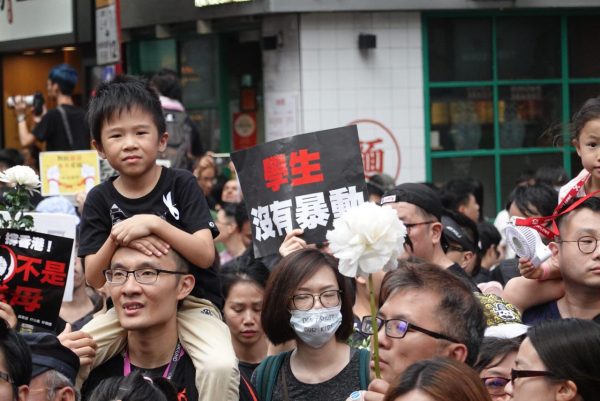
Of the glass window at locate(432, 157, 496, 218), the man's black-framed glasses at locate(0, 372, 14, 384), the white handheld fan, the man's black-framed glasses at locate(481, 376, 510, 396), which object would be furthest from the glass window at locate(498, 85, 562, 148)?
the man's black-framed glasses at locate(0, 372, 14, 384)

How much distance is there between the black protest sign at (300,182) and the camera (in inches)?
306

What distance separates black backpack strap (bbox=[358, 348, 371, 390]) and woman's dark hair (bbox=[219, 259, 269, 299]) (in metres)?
1.76

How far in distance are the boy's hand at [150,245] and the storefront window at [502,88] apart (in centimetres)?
1086

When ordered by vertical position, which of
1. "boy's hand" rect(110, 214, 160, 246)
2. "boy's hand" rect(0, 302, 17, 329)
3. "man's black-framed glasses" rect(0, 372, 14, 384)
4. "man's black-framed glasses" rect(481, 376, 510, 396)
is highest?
"boy's hand" rect(110, 214, 160, 246)

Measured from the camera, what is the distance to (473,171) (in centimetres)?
1719

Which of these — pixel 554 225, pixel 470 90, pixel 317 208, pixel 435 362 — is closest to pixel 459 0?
pixel 470 90

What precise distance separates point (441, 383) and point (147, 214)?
82.3 inches

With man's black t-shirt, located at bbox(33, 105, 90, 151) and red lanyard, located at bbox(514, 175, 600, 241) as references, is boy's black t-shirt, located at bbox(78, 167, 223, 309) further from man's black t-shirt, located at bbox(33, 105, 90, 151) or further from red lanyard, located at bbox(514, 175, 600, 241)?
man's black t-shirt, located at bbox(33, 105, 90, 151)

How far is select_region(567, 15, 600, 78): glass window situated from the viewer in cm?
1736

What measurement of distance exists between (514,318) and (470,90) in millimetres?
10958

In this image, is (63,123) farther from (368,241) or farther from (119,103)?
(368,241)

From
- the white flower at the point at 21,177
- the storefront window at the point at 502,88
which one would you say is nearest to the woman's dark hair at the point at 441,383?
the white flower at the point at 21,177

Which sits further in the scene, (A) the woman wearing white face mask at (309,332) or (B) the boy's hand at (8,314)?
(A) the woman wearing white face mask at (309,332)

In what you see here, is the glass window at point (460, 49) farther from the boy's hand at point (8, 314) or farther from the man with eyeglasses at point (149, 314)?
the boy's hand at point (8, 314)
